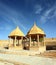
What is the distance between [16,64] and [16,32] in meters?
17.0

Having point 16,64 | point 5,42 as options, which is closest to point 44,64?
point 16,64

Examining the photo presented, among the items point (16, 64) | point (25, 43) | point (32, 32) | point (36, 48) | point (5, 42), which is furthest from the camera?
point (5, 42)

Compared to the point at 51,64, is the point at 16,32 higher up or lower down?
higher up

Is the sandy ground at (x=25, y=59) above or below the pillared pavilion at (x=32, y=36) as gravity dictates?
below

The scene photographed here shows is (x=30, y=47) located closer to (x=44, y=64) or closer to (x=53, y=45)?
(x=53, y=45)

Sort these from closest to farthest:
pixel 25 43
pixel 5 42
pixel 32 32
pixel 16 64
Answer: pixel 16 64
pixel 32 32
pixel 25 43
pixel 5 42

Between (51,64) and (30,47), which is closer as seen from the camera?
(51,64)

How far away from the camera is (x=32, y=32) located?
24484 mm

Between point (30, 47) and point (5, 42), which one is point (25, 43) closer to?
point (30, 47)

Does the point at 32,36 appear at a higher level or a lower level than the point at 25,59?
higher

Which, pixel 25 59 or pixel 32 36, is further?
pixel 32 36

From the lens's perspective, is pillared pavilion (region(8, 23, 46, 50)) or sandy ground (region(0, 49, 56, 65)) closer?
sandy ground (region(0, 49, 56, 65))

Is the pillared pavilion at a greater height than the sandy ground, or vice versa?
the pillared pavilion

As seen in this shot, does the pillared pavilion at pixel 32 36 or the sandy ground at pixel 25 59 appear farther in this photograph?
the pillared pavilion at pixel 32 36
